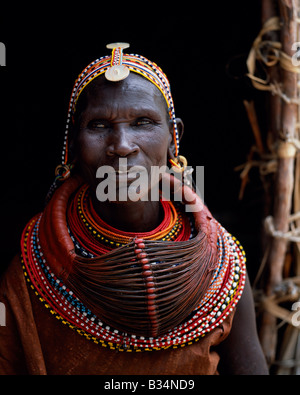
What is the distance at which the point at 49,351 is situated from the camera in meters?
1.80

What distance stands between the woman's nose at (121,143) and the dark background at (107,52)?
114cm

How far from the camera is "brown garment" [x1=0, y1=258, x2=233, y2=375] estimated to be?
1758 mm

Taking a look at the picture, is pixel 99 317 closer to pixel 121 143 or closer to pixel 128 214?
pixel 128 214

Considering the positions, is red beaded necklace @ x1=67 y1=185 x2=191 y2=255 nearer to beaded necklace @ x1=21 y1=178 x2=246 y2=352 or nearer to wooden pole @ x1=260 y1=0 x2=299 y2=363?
beaded necklace @ x1=21 y1=178 x2=246 y2=352

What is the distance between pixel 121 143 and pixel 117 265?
0.43 m

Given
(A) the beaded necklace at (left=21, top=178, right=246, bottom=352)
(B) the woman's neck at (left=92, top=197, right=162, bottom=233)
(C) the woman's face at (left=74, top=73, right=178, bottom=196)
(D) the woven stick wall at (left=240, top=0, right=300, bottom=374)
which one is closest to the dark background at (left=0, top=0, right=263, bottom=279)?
(D) the woven stick wall at (left=240, top=0, right=300, bottom=374)

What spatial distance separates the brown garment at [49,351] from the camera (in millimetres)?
1758

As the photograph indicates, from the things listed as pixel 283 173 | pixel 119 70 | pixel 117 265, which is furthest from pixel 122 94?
pixel 283 173

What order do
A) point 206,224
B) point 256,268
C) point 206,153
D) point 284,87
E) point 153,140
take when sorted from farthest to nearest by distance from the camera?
point 206,153 < point 256,268 < point 284,87 < point 206,224 < point 153,140

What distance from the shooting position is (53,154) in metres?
2.92

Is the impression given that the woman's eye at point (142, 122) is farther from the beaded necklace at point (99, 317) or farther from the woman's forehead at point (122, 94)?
the beaded necklace at point (99, 317)
